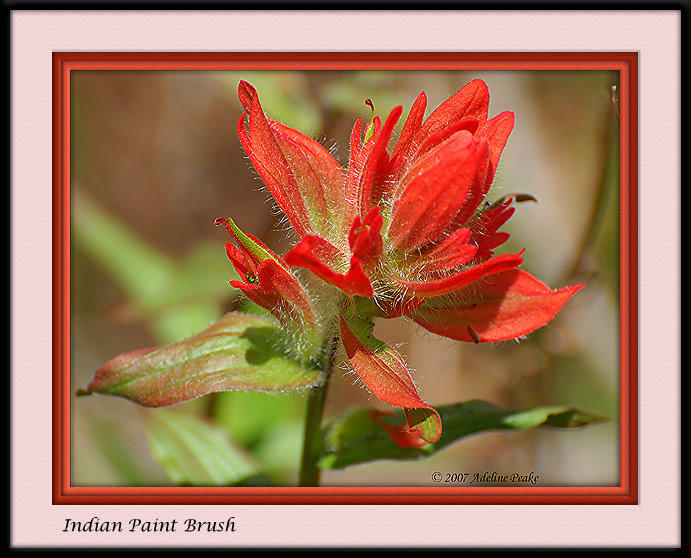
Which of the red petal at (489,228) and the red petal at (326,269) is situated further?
the red petal at (489,228)

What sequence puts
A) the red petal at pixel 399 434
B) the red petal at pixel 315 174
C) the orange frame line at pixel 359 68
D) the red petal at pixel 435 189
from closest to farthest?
the red petal at pixel 435 189
the red petal at pixel 315 174
the red petal at pixel 399 434
the orange frame line at pixel 359 68

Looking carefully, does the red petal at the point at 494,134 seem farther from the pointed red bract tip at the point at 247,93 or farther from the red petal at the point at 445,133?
the pointed red bract tip at the point at 247,93

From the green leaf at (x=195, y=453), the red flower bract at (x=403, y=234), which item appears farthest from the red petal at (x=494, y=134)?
the green leaf at (x=195, y=453)

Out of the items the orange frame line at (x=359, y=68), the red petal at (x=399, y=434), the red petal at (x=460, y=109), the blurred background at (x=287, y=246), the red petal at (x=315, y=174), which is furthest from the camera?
the blurred background at (x=287, y=246)

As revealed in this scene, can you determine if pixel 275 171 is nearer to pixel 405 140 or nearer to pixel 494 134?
pixel 405 140

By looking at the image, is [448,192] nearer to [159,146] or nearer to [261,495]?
[261,495]

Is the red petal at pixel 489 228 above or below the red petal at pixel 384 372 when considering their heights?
above

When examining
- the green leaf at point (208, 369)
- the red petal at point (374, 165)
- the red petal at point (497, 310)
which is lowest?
the green leaf at point (208, 369)
